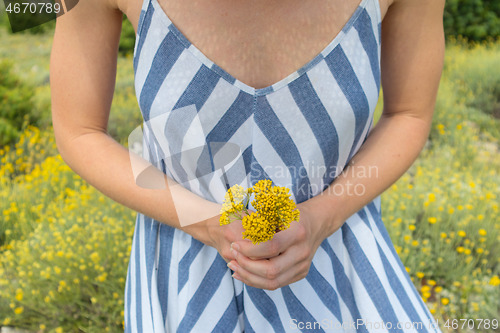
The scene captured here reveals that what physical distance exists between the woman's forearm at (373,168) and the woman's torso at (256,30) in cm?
29

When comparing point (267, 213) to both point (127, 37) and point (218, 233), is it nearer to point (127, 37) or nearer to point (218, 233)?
point (218, 233)

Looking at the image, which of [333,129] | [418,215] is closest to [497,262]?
[418,215]

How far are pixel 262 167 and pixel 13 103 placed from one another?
427 centimetres

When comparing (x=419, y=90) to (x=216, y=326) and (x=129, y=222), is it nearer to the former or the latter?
(x=216, y=326)

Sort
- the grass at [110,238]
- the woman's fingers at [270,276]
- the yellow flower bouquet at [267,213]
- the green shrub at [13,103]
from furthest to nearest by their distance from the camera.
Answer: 1. the green shrub at [13,103]
2. the grass at [110,238]
3. the woman's fingers at [270,276]
4. the yellow flower bouquet at [267,213]

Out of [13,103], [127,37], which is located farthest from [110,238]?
[127,37]

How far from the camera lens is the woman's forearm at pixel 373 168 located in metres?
0.98

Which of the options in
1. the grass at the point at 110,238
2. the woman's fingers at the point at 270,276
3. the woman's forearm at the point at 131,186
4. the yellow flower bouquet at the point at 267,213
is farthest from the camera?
the grass at the point at 110,238

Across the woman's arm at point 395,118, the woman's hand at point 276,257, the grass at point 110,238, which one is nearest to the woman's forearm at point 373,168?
the woman's arm at point 395,118

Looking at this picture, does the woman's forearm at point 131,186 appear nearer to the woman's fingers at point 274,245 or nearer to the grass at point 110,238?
the woman's fingers at point 274,245

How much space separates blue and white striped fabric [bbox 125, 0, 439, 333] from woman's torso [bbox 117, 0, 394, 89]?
0.06 feet

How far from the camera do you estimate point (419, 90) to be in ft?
3.50

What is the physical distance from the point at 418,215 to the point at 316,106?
2405 mm

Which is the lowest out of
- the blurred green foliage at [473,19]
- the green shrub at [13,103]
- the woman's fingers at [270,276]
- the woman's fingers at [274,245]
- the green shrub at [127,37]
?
the woman's fingers at [270,276]
